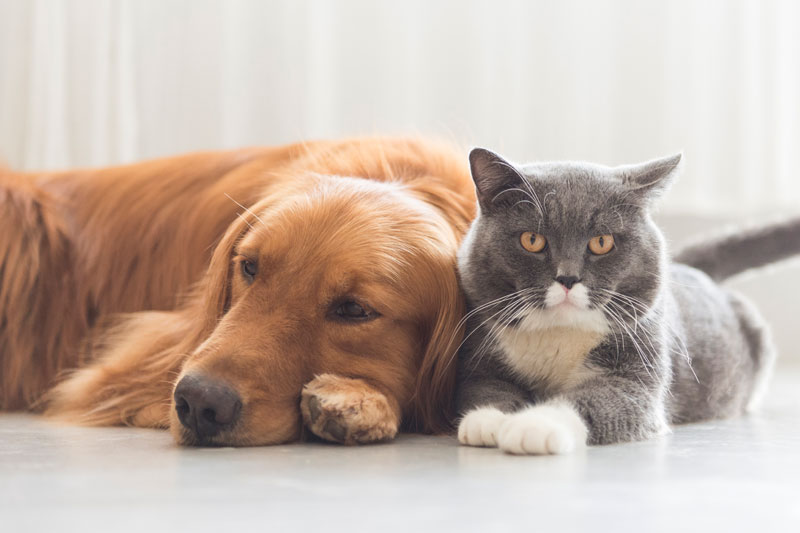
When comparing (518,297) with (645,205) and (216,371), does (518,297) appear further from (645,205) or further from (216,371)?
(216,371)

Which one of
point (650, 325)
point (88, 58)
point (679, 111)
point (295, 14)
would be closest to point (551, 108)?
point (679, 111)

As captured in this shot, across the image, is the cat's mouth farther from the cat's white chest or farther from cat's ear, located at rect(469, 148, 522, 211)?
cat's ear, located at rect(469, 148, 522, 211)

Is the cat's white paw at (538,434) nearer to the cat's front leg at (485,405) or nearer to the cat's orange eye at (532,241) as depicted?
the cat's front leg at (485,405)

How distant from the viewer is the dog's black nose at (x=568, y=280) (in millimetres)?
1598

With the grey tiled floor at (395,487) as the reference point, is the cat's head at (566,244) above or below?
above

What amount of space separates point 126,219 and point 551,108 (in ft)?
6.10

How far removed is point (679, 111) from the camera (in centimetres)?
365

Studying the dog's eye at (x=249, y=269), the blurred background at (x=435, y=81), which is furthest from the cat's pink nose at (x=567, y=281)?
the blurred background at (x=435, y=81)

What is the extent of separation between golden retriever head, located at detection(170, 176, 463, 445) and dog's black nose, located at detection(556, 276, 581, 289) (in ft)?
0.87

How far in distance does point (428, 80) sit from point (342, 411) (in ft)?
7.30

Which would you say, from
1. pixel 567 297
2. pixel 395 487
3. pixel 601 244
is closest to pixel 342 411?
pixel 395 487

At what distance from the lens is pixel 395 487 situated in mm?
1258

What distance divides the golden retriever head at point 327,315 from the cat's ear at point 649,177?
0.38 m

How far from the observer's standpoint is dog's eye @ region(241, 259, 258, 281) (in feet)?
5.73
